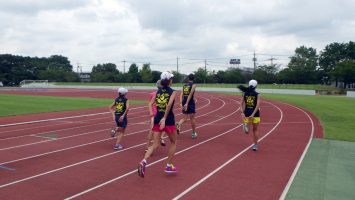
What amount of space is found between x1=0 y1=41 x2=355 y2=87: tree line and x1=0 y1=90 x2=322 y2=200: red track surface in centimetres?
5639

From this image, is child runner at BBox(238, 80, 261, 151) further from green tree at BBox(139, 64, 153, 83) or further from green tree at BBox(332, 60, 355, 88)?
green tree at BBox(139, 64, 153, 83)

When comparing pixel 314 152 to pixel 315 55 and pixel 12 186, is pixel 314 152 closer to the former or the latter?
pixel 12 186

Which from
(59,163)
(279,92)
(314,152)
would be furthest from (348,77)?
(59,163)

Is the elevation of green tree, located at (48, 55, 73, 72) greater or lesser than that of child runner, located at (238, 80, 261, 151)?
greater

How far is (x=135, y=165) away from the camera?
26.4 feet

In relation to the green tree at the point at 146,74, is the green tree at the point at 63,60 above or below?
above

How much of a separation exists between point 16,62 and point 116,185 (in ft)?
362

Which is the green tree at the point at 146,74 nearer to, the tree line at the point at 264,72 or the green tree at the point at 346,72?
the tree line at the point at 264,72

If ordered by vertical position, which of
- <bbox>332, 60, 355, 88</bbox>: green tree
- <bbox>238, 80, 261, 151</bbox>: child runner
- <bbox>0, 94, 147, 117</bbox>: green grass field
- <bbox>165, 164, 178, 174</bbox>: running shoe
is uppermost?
<bbox>332, 60, 355, 88</bbox>: green tree

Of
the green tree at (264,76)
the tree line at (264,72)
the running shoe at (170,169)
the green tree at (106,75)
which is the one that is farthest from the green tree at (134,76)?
the running shoe at (170,169)

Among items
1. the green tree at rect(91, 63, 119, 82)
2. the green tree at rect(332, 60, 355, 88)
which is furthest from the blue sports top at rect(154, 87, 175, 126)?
the green tree at rect(91, 63, 119, 82)

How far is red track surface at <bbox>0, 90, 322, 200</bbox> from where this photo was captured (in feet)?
20.3

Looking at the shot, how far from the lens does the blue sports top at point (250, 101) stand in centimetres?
976

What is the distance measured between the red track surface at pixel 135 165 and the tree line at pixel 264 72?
56.4 m
